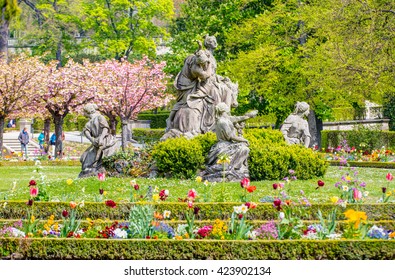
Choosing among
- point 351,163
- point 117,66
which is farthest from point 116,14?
point 351,163

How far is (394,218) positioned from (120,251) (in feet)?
14.3

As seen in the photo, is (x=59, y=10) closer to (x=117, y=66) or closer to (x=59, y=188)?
(x=117, y=66)

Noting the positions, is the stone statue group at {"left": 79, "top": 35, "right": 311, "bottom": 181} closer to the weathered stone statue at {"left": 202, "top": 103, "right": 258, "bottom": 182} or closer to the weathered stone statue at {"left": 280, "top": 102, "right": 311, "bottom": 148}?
the weathered stone statue at {"left": 280, "top": 102, "right": 311, "bottom": 148}

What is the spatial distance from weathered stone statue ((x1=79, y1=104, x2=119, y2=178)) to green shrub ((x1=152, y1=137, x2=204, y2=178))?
56.8 inches

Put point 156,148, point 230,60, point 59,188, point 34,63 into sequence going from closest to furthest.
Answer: point 59,188, point 156,148, point 230,60, point 34,63

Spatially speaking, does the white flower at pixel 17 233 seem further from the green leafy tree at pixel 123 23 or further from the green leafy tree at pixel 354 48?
the green leafy tree at pixel 123 23

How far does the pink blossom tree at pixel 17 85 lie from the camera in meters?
30.2

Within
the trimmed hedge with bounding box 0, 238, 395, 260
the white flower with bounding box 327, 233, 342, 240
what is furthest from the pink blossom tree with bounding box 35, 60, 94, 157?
the white flower with bounding box 327, 233, 342, 240

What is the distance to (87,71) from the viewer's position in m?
35.6

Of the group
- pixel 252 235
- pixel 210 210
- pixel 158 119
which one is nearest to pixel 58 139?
pixel 158 119

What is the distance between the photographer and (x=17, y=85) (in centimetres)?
3144

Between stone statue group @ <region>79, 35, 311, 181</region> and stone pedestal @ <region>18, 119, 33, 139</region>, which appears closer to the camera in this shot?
stone statue group @ <region>79, 35, 311, 181</region>

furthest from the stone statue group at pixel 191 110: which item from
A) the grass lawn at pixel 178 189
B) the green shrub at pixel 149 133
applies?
the green shrub at pixel 149 133

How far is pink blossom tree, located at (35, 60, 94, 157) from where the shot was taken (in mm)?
32812
